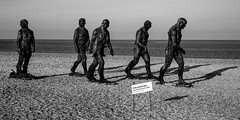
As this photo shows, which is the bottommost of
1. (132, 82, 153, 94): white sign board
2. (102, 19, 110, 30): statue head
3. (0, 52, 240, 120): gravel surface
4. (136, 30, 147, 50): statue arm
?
(0, 52, 240, 120): gravel surface

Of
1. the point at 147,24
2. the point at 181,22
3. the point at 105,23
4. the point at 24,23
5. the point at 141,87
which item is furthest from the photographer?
the point at 147,24

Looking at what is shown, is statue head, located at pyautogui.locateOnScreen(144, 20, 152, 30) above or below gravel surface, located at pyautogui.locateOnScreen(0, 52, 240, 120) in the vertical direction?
above

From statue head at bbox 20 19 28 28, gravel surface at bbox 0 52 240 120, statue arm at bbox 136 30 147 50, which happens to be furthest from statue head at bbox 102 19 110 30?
statue head at bbox 20 19 28 28

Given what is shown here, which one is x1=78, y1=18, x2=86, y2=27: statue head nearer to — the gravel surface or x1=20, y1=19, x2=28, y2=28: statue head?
x1=20, y1=19, x2=28, y2=28: statue head

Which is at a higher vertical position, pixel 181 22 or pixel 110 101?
pixel 181 22

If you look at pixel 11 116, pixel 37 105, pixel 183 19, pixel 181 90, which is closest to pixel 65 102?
pixel 37 105

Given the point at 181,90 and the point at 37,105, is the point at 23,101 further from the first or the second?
the point at 181,90

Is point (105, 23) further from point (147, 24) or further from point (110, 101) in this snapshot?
point (110, 101)

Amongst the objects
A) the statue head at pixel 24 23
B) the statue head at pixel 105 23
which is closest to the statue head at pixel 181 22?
the statue head at pixel 105 23

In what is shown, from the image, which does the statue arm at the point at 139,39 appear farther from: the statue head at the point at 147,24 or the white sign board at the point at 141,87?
the white sign board at the point at 141,87

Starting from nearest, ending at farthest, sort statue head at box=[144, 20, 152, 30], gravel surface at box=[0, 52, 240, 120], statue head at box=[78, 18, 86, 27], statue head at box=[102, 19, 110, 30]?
gravel surface at box=[0, 52, 240, 120]
statue head at box=[102, 19, 110, 30]
statue head at box=[144, 20, 152, 30]
statue head at box=[78, 18, 86, 27]

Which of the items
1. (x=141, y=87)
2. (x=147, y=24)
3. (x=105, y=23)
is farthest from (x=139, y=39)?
(x=141, y=87)

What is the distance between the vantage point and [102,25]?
10.6m

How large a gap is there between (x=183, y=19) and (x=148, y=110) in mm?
4145
